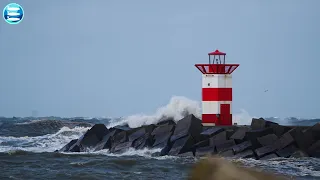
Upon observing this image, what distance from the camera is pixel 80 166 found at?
12.3 meters

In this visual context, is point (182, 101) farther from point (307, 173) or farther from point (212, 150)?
point (307, 173)

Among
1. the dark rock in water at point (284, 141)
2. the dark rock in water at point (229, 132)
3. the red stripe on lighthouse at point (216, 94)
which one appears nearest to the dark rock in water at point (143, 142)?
the red stripe on lighthouse at point (216, 94)

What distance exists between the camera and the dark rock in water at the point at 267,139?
1312cm

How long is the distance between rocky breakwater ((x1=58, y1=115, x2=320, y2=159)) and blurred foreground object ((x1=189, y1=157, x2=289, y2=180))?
1049cm

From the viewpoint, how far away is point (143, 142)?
1452 cm

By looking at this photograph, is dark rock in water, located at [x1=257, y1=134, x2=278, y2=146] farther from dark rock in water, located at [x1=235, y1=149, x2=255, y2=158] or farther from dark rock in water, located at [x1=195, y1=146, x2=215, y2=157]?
dark rock in water, located at [x1=195, y1=146, x2=215, y2=157]

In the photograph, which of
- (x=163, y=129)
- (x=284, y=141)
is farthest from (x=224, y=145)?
(x=163, y=129)

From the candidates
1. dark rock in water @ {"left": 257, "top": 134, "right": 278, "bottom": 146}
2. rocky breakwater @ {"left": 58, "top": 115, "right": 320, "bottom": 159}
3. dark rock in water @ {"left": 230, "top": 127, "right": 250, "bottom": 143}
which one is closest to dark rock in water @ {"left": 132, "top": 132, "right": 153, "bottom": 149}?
rocky breakwater @ {"left": 58, "top": 115, "right": 320, "bottom": 159}

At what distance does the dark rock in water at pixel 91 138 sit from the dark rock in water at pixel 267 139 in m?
4.26

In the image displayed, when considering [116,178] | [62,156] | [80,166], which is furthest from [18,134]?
[116,178]

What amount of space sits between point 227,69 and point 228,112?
98 centimetres

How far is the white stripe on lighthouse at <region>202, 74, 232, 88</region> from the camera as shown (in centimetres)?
1464

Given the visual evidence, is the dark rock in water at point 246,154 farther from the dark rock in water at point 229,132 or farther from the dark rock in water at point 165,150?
the dark rock in water at point 165,150

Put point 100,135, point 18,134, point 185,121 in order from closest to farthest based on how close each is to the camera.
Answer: point 185,121, point 100,135, point 18,134
